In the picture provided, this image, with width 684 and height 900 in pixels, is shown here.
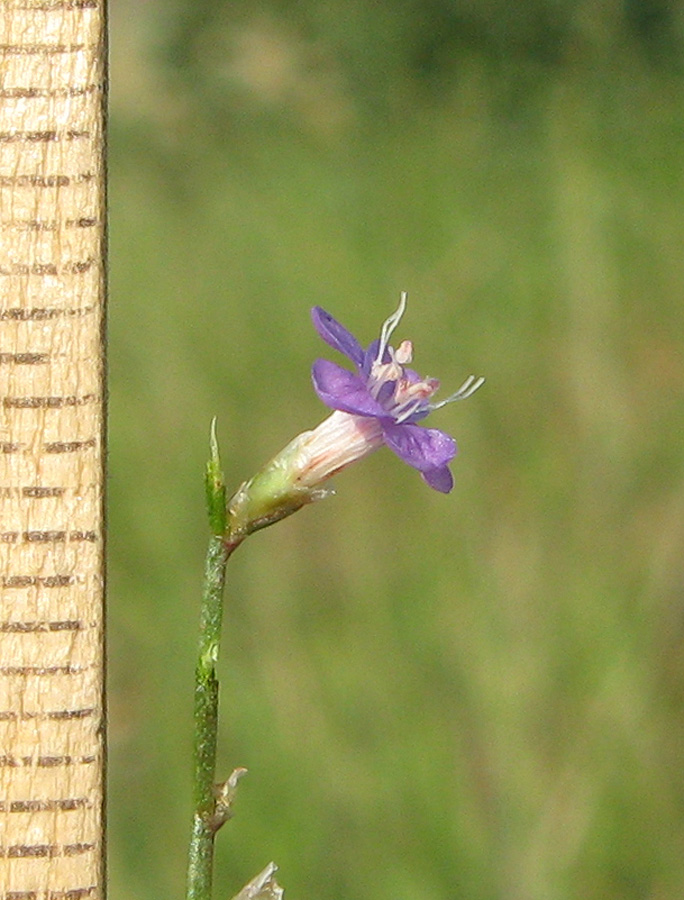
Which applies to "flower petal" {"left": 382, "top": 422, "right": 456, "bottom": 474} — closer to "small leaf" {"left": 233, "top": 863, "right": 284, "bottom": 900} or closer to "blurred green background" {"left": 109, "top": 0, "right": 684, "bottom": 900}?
"small leaf" {"left": 233, "top": 863, "right": 284, "bottom": 900}

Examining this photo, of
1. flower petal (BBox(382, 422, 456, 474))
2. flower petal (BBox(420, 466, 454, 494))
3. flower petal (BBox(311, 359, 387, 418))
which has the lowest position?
flower petal (BBox(420, 466, 454, 494))

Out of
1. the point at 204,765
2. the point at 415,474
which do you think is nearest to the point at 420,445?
the point at 204,765

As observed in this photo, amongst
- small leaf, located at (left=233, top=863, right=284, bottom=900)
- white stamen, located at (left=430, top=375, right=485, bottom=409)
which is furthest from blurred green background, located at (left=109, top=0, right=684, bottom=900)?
small leaf, located at (left=233, top=863, right=284, bottom=900)

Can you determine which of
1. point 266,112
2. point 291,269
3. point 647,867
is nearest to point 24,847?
point 647,867

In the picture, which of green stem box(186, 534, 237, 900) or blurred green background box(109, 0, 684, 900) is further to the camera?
blurred green background box(109, 0, 684, 900)

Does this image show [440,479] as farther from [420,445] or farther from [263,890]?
[263,890]

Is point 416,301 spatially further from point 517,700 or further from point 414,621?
point 517,700

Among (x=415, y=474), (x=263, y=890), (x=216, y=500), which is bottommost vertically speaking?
(x=263, y=890)
